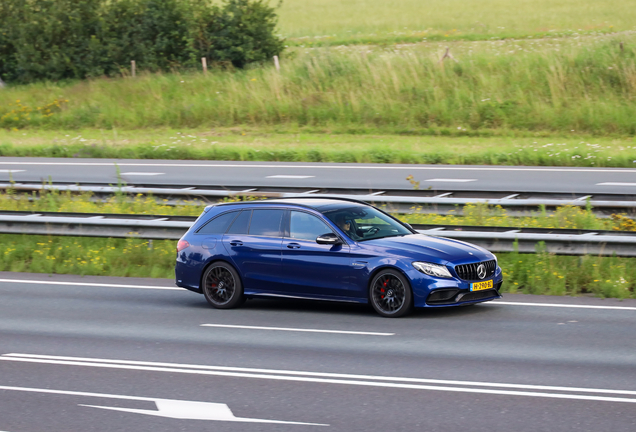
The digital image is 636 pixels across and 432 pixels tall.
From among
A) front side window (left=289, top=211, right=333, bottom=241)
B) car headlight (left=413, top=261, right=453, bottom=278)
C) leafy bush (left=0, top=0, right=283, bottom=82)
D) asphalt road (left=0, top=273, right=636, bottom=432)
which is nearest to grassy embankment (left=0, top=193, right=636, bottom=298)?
asphalt road (left=0, top=273, right=636, bottom=432)

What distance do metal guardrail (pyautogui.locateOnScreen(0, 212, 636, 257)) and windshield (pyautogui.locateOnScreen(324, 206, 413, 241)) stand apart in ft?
4.28

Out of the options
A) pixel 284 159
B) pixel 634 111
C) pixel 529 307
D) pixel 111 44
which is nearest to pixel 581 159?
pixel 634 111

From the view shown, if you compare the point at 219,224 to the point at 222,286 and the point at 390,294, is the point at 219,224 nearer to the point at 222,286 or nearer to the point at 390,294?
the point at 222,286

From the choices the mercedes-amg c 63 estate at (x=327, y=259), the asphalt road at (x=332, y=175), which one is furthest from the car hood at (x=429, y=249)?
the asphalt road at (x=332, y=175)

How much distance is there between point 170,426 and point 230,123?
26.1m

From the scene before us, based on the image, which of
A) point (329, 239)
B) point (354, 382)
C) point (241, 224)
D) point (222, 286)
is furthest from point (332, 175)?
point (354, 382)

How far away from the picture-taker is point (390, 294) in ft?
35.1

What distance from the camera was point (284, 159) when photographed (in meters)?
26.2

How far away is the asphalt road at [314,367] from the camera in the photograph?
6949 mm

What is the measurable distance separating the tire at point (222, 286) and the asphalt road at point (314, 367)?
0.63ft

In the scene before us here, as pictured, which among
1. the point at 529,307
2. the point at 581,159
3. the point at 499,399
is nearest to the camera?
the point at 499,399

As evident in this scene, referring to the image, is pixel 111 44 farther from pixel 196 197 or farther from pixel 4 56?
pixel 196 197

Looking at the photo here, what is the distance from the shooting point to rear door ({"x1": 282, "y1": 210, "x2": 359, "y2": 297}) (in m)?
11.0

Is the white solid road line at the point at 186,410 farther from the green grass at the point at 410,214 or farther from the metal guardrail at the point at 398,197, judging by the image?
the green grass at the point at 410,214
